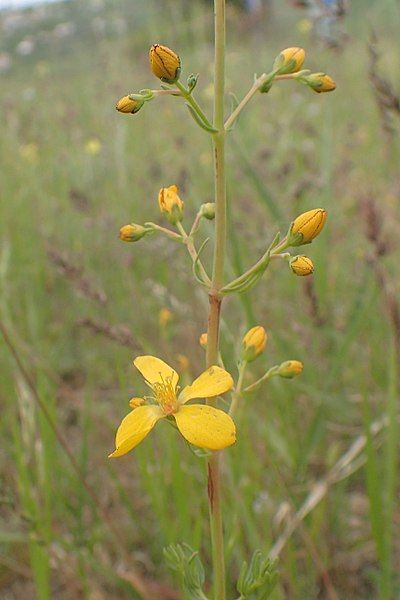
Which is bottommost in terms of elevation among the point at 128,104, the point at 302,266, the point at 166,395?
the point at 166,395

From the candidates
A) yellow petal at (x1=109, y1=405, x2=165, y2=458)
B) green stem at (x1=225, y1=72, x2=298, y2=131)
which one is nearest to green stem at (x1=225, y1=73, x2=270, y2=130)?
green stem at (x1=225, y1=72, x2=298, y2=131)

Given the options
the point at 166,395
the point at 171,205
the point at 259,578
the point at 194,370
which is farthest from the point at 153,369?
the point at 194,370

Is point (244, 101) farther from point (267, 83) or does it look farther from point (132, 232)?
point (132, 232)

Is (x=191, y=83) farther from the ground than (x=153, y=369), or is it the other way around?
(x=191, y=83)

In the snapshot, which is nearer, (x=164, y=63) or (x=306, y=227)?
(x=164, y=63)

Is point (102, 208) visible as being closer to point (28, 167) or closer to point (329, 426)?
point (28, 167)

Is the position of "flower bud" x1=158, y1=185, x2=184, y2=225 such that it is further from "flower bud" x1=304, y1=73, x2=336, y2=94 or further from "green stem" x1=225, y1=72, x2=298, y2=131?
"flower bud" x1=304, y1=73, x2=336, y2=94

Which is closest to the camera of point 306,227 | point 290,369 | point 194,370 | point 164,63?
point 164,63

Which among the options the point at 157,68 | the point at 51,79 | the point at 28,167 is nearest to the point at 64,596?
the point at 157,68
